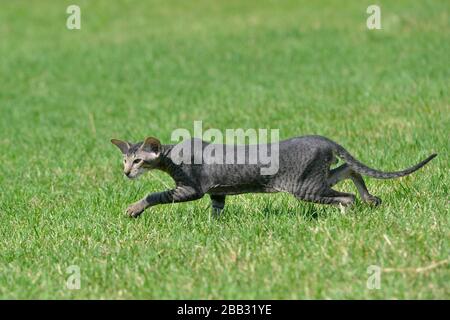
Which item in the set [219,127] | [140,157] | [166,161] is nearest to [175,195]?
[166,161]

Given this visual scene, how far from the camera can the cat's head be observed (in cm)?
677

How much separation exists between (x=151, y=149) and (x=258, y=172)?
852 millimetres

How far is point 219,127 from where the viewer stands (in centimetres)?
1173

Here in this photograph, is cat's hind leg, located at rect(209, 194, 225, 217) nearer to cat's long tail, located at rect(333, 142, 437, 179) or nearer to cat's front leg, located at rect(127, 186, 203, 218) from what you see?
cat's front leg, located at rect(127, 186, 203, 218)

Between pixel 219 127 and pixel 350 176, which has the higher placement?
pixel 219 127

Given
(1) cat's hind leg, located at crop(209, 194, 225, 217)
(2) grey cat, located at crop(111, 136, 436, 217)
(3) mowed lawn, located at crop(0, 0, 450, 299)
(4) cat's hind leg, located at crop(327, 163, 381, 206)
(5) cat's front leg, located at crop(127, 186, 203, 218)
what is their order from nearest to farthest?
(3) mowed lawn, located at crop(0, 0, 450, 299), (2) grey cat, located at crop(111, 136, 436, 217), (5) cat's front leg, located at crop(127, 186, 203, 218), (4) cat's hind leg, located at crop(327, 163, 381, 206), (1) cat's hind leg, located at crop(209, 194, 225, 217)

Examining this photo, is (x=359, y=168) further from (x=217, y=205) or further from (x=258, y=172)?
(x=217, y=205)

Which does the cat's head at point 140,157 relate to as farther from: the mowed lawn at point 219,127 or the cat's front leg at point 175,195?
the mowed lawn at point 219,127

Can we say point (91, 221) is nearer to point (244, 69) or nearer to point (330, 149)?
point (330, 149)

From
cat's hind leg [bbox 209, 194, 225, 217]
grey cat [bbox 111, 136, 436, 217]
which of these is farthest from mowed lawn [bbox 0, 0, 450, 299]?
grey cat [bbox 111, 136, 436, 217]

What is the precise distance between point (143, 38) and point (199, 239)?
1341 centimetres

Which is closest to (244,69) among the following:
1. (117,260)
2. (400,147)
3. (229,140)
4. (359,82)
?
(359,82)

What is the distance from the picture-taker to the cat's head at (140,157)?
6.77 m

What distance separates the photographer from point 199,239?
21.3 ft
